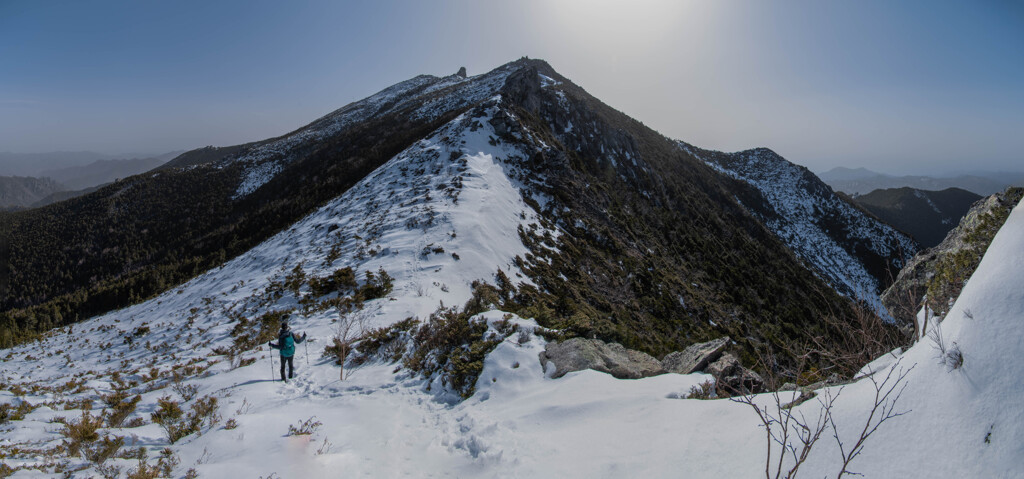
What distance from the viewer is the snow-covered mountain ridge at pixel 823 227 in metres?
57.7

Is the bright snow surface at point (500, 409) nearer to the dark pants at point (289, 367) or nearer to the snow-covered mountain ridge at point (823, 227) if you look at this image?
the dark pants at point (289, 367)

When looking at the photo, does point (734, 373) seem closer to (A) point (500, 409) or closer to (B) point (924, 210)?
(A) point (500, 409)

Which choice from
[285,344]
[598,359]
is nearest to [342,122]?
[285,344]

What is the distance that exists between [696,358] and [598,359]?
6.22 feet

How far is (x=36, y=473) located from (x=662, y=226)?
35.7m

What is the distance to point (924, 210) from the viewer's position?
390 ft

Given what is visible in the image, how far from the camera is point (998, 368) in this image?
98.4 inches

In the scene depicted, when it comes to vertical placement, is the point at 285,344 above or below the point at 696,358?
above

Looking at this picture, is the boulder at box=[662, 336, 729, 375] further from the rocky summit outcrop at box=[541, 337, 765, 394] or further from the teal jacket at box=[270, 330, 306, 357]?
the teal jacket at box=[270, 330, 306, 357]

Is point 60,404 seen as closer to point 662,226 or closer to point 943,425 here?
point 943,425

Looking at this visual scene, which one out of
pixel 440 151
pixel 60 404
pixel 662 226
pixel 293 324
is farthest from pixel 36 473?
pixel 662 226

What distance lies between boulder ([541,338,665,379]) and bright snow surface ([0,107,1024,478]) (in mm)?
302

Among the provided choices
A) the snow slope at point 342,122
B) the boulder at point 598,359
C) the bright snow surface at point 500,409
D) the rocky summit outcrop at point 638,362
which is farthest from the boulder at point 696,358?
the snow slope at point 342,122

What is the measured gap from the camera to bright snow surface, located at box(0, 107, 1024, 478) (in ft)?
8.54
